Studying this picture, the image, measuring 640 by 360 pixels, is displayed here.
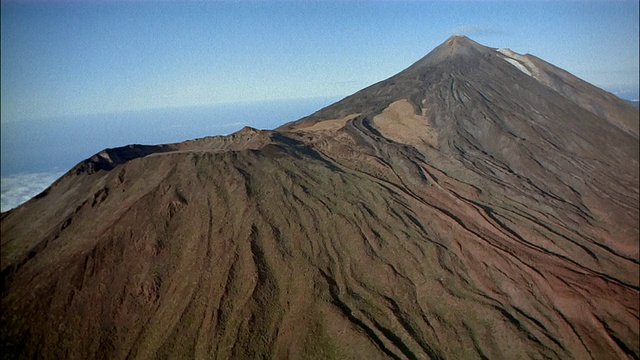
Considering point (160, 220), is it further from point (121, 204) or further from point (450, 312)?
point (450, 312)


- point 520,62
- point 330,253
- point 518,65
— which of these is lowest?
point 330,253

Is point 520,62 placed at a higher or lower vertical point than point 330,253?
higher

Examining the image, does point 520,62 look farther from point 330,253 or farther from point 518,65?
point 330,253

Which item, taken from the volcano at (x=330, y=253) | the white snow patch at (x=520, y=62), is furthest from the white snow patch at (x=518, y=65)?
the volcano at (x=330, y=253)

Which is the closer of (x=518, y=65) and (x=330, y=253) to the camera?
(x=330, y=253)

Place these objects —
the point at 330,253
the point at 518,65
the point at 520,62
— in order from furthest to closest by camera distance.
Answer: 1. the point at 520,62
2. the point at 518,65
3. the point at 330,253

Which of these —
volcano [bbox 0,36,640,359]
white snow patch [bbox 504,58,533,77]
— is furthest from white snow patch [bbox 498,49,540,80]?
volcano [bbox 0,36,640,359]

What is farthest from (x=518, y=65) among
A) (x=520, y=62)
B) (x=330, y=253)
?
(x=330, y=253)

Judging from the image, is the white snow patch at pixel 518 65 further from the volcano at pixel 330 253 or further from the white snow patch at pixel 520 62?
the volcano at pixel 330 253

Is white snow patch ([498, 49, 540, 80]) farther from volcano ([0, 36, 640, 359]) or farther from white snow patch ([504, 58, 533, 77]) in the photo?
volcano ([0, 36, 640, 359])

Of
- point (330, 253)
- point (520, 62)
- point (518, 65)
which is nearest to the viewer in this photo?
point (330, 253)
